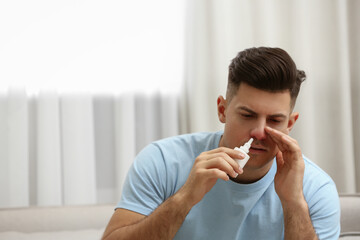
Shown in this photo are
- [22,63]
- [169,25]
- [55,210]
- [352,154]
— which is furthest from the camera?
[352,154]

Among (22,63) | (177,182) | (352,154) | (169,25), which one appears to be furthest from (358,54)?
(22,63)

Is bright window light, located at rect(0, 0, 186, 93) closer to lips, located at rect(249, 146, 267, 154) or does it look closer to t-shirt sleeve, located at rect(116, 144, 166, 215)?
t-shirt sleeve, located at rect(116, 144, 166, 215)

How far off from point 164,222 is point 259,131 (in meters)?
0.40

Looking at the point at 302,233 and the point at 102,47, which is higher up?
the point at 102,47

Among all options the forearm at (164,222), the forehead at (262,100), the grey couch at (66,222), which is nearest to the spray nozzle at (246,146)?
the forehead at (262,100)

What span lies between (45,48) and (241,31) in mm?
1062

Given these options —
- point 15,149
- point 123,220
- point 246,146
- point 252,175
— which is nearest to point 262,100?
point 246,146

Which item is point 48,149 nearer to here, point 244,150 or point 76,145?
point 76,145

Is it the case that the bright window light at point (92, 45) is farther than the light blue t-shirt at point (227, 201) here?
Yes

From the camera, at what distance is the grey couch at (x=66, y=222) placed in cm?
172

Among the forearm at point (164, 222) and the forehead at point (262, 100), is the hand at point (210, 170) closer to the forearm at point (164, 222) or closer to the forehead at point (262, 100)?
the forearm at point (164, 222)

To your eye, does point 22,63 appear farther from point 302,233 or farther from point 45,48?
point 302,233

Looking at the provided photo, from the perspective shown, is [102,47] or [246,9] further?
[246,9]

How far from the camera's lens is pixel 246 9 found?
241 cm
